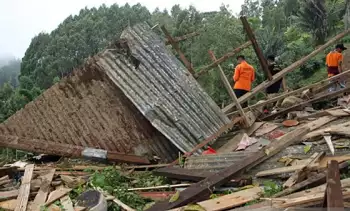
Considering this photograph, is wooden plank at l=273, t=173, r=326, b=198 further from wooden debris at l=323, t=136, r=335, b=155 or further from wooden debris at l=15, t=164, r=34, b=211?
wooden debris at l=15, t=164, r=34, b=211

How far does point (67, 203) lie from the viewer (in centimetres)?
452

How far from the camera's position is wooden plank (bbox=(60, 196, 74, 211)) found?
434 cm

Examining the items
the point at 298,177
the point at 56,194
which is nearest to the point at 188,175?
the point at 298,177

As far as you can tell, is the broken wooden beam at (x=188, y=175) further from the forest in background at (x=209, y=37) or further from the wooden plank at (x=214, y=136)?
the forest in background at (x=209, y=37)

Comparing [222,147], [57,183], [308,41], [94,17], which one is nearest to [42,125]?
[57,183]

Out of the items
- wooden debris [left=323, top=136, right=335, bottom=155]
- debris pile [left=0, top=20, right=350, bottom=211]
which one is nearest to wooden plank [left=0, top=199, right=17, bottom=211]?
debris pile [left=0, top=20, right=350, bottom=211]

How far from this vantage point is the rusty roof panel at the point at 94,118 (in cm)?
645

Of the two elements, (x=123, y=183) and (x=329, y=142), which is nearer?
(x=329, y=142)

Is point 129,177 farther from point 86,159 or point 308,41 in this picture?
point 308,41

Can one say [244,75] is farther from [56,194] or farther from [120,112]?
[56,194]

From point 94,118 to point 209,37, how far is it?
15317mm

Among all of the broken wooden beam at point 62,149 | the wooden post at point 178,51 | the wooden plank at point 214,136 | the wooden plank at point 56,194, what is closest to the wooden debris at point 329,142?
the wooden plank at point 214,136

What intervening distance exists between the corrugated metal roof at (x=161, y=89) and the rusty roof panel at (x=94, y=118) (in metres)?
0.22

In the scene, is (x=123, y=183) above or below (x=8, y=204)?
below
